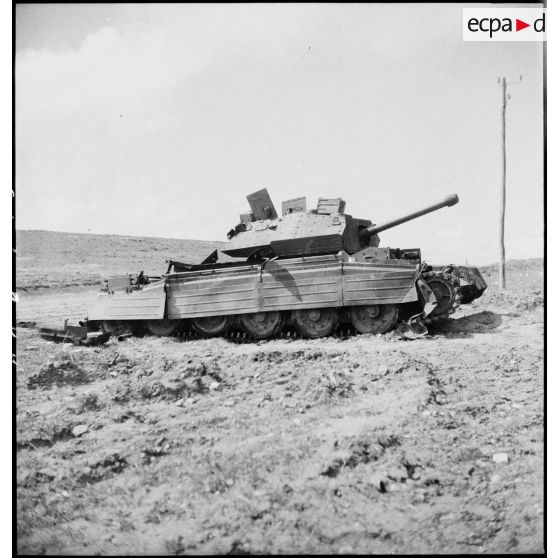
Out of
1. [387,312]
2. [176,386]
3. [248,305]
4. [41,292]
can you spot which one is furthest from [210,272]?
[41,292]

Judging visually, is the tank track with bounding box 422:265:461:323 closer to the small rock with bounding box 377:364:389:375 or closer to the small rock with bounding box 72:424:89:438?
the small rock with bounding box 377:364:389:375

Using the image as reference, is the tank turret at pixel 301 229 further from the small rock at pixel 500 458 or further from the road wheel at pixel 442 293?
the small rock at pixel 500 458

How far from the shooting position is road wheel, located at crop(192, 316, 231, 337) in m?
12.1

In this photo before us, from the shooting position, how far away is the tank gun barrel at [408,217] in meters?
11.2

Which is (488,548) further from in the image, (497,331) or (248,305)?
(248,305)

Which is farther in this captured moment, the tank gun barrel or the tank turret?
the tank turret

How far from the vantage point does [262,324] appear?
11836 mm

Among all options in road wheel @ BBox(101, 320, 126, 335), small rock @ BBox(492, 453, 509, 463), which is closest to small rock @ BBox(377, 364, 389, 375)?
small rock @ BBox(492, 453, 509, 463)

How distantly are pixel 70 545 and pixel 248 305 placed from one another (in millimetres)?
7853

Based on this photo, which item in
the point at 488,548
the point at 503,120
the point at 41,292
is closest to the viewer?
the point at 488,548

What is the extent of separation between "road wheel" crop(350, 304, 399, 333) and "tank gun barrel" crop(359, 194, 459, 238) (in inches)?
93.1

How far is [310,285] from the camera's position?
11031mm

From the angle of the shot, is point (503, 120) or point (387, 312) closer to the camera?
point (387, 312)

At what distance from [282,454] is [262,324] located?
22.7 feet
